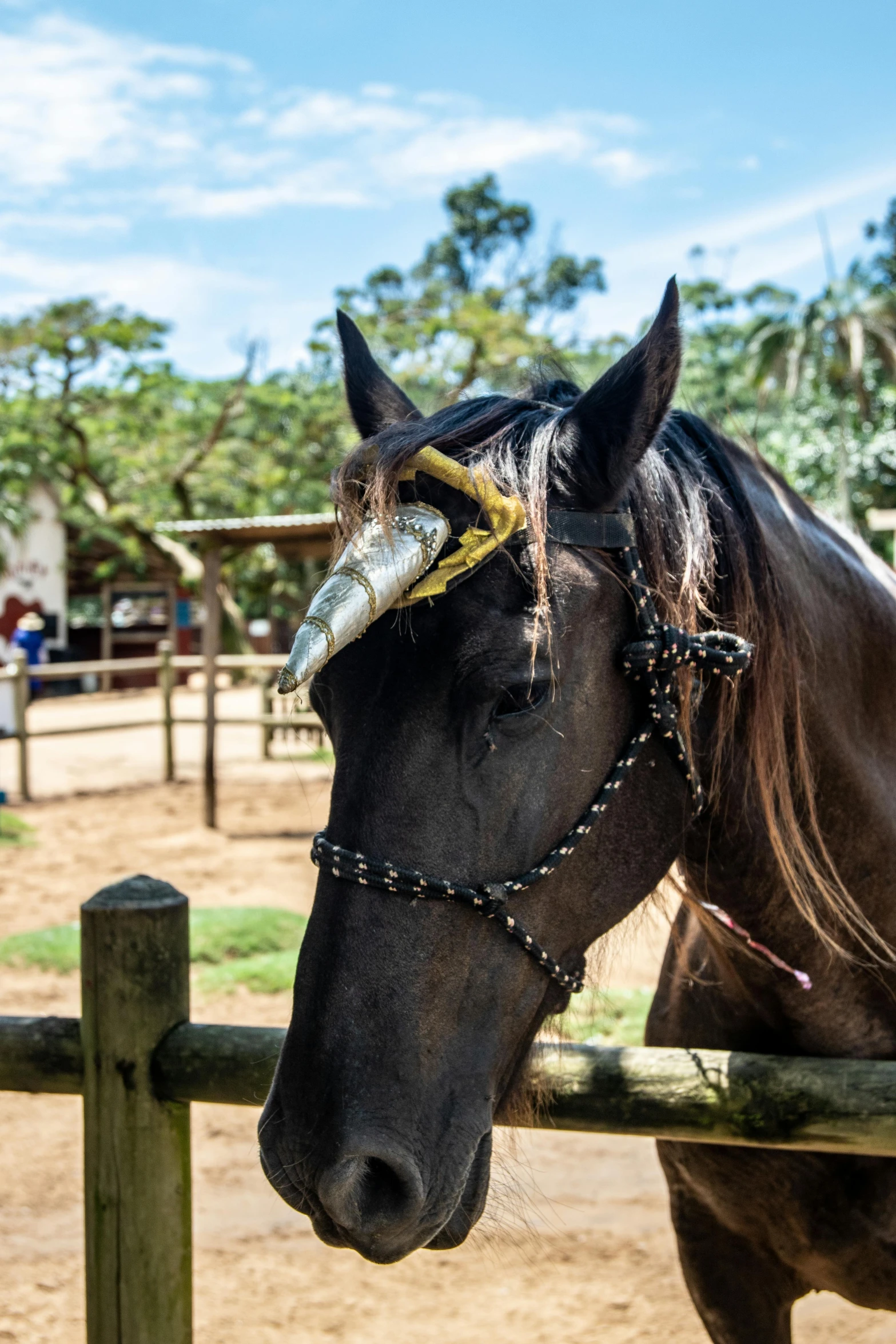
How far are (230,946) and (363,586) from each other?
5516 millimetres

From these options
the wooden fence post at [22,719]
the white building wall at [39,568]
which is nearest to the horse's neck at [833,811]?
the wooden fence post at [22,719]

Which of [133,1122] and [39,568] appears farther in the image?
[39,568]

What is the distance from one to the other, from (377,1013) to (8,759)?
14139 mm

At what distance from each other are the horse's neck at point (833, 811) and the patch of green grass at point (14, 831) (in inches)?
347

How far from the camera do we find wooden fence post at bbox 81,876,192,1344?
1854 mm

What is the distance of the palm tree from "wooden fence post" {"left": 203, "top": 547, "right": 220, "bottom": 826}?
14.6 meters

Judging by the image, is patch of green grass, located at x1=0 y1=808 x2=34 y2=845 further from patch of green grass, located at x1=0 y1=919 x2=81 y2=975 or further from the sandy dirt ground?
the sandy dirt ground

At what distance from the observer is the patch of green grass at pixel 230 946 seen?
19.2 feet

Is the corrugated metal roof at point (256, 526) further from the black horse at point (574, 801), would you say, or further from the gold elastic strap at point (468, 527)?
the gold elastic strap at point (468, 527)

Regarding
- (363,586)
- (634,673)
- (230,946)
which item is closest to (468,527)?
(363,586)

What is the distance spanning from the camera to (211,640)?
1036 centimetres

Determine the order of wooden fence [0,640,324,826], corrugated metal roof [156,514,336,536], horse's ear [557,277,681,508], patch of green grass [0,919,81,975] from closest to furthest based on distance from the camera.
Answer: horse's ear [557,277,681,508], patch of green grass [0,919,81,975], corrugated metal roof [156,514,336,536], wooden fence [0,640,324,826]

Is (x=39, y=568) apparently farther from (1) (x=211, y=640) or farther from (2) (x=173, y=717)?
(1) (x=211, y=640)

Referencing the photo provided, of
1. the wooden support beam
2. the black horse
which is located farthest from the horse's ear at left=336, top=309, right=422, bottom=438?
the wooden support beam
